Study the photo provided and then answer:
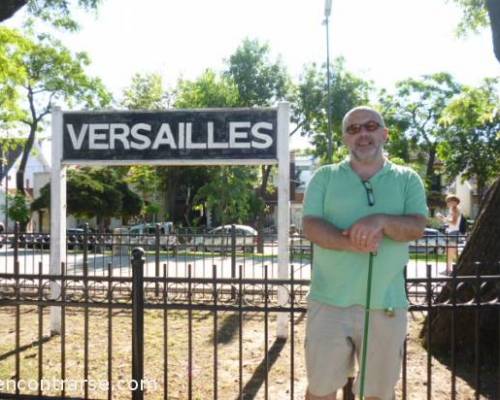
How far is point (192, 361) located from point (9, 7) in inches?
160

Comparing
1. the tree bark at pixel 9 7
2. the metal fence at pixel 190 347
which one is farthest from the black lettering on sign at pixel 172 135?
the tree bark at pixel 9 7

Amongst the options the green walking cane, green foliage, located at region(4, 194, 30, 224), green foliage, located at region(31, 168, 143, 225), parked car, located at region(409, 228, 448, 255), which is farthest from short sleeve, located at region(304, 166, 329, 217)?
green foliage, located at region(4, 194, 30, 224)

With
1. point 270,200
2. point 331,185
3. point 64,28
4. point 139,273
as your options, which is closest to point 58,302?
point 139,273

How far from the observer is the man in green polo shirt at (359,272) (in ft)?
8.98

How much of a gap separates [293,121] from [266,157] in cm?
2607

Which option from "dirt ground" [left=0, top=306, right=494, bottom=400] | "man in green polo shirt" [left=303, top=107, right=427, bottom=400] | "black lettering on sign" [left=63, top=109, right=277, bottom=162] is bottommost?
"dirt ground" [left=0, top=306, right=494, bottom=400]

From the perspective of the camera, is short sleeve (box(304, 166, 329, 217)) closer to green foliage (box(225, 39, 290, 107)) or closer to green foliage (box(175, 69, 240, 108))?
green foliage (box(175, 69, 240, 108))

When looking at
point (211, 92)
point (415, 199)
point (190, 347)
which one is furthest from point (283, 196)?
point (211, 92)

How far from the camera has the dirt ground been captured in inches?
183

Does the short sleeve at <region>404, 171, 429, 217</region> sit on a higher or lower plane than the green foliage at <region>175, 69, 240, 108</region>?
lower

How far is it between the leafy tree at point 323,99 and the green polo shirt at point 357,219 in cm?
2797

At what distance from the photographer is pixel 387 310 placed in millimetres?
2715

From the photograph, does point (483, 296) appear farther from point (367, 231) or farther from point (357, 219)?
point (367, 231)

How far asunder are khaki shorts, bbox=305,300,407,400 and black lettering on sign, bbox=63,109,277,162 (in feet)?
13.0
